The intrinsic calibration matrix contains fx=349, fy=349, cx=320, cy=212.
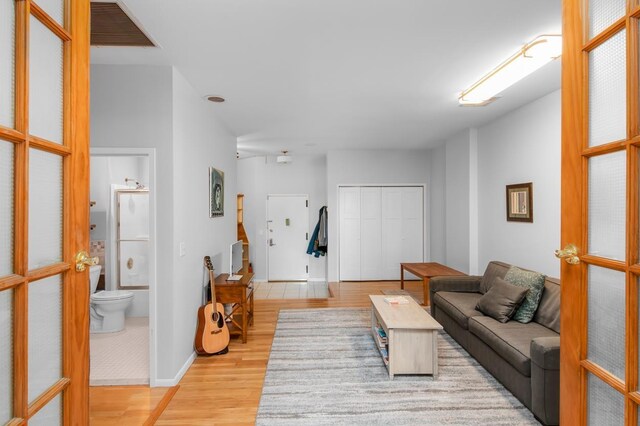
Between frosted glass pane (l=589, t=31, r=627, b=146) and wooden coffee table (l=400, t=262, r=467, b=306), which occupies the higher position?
frosted glass pane (l=589, t=31, r=627, b=146)

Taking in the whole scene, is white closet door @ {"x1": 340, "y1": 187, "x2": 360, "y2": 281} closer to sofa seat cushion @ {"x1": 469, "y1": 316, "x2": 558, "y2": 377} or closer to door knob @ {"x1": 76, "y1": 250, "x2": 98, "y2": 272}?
sofa seat cushion @ {"x1": 469, "y1": 316, "x2": 558, "y2": 377}

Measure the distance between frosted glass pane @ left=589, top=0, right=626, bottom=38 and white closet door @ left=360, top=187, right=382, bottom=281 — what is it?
577 centimetres

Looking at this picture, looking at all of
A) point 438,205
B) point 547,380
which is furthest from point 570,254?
→ point 438,205

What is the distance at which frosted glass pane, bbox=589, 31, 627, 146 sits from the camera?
2.64ft

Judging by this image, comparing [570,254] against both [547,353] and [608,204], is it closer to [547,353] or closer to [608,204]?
[608,204]

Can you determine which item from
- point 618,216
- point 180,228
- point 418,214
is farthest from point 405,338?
point 418,214

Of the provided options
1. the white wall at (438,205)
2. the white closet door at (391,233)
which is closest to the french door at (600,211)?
the white wall at (438,205)

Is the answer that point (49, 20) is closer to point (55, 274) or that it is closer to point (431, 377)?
point (55, 274)

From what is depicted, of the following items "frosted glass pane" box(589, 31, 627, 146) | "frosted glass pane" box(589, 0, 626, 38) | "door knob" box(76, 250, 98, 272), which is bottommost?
"door knob" box(76, 250, 98, 272)

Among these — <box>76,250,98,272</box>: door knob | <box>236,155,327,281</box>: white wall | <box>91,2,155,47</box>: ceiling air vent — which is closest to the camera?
<box>76,250,98,272</box>: door knob

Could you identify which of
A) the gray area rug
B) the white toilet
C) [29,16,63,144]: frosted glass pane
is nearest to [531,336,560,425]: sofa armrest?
the gray area rug

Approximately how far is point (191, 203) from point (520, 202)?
3.43 meters

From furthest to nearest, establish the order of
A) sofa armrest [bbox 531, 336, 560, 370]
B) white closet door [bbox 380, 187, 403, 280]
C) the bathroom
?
white closet door [bbox 380, 187, 403, 280], the bathroom, sofa armrest [bbox 531, 336, 560, 370]

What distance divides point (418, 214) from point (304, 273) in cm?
258
